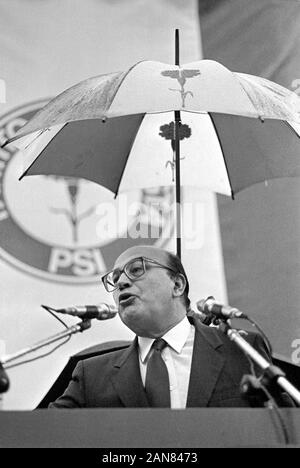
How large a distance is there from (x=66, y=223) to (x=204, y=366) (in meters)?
1.04

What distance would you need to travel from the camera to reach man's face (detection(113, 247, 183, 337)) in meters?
3.04

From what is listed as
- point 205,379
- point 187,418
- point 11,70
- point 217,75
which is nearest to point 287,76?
point 217,75

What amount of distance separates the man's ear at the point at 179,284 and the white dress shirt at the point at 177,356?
99 mm

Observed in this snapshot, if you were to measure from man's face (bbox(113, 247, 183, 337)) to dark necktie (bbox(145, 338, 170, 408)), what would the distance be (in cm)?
9

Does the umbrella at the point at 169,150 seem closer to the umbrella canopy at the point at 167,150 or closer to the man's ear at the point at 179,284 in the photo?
the umbrella canopy at the point at 167,150

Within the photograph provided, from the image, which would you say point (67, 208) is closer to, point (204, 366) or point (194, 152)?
point (194, 152)

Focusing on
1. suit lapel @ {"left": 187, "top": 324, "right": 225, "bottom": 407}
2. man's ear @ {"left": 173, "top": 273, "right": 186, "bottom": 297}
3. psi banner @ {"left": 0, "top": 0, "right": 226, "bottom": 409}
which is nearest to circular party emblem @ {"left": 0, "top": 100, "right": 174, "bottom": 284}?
psi banner @ {"left": 0, "top": 0, "right": 226, "bottom": 409}

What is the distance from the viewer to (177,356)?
9.92ft

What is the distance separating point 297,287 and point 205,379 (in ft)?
3.28

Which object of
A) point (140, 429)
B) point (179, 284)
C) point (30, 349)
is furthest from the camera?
point (179, 284)

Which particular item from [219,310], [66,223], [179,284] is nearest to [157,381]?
[179,284]

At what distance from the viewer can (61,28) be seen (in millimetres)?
3871

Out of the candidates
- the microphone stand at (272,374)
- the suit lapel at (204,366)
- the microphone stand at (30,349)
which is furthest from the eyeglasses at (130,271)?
the microphone stand at (272,374)

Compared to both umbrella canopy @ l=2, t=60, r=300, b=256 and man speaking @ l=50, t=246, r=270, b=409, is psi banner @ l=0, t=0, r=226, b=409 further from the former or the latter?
man speaking @ l=50, t=246, r=270, b=409
